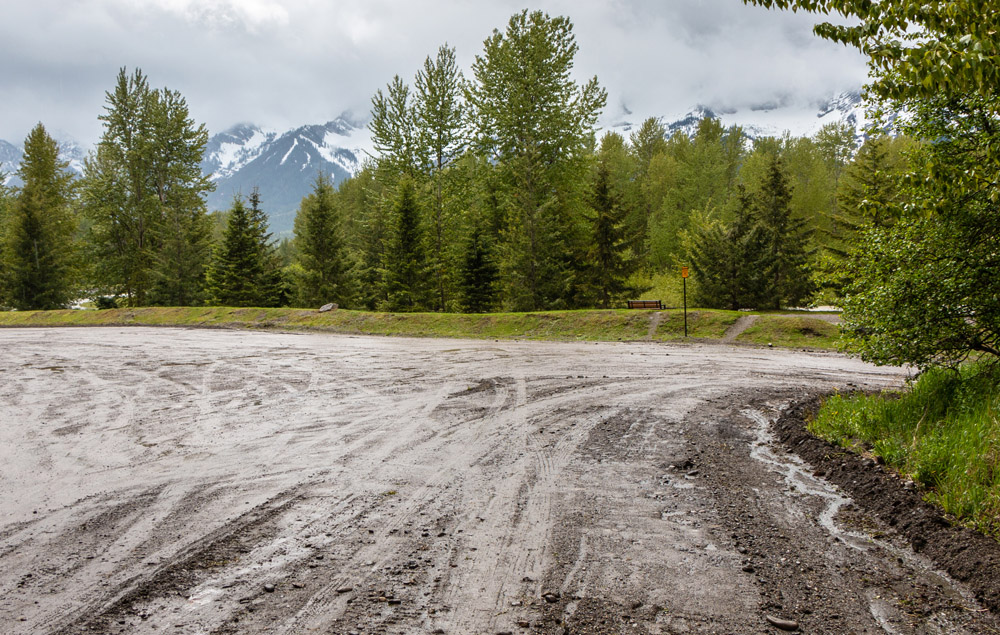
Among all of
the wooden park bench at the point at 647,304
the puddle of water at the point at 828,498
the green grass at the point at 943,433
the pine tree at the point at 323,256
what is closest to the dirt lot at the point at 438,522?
the puddle of water at the point at 828,498

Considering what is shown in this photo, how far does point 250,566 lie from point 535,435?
154 inches

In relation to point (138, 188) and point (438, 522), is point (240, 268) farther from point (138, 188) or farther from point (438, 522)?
point (438, 522)

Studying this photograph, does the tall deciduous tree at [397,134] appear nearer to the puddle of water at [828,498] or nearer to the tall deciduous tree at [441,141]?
the tall deciduous tree at [441,141]

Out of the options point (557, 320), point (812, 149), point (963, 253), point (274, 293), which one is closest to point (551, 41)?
point (557, 320)

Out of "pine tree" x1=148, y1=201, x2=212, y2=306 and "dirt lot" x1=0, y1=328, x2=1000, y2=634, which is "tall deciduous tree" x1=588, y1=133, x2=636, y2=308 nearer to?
"dirt lot" x1=0, y1=328, x2=1000, y2=634

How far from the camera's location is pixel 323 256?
34906 mm

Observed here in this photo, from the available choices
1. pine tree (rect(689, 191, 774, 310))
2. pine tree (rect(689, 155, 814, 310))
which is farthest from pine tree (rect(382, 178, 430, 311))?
pine tree (rect(689, 191, 774, 310))

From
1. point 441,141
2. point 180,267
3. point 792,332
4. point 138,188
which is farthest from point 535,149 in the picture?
point 138,188

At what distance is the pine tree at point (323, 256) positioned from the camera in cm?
3459

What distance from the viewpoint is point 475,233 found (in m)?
27.4

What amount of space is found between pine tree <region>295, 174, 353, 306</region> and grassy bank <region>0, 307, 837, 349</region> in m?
6.71

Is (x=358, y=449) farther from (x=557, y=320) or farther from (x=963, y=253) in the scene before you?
(x=557, y=320)

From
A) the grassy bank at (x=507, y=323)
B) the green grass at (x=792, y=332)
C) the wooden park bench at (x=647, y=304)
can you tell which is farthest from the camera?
the wooden park bench at (x=647, y=304)

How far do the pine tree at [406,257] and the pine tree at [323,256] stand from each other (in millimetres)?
6969
